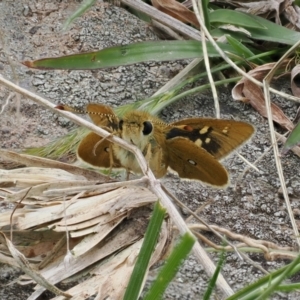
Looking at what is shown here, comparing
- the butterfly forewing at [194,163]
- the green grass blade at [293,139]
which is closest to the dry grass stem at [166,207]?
the butterfly forewing at [194,163]

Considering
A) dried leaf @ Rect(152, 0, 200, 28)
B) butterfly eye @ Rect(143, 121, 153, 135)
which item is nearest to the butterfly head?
butterfly eye @ Rect(143, 121, 153, 135)

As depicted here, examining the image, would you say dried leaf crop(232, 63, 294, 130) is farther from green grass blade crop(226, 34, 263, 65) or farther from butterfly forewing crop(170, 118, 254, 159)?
butterfly forewing crop(170, 118, 254, 159)

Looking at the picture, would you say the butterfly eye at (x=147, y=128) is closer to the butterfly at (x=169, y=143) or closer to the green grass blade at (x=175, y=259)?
the butterfly at (x=169, y=143)

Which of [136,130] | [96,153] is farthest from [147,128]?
[96,153]

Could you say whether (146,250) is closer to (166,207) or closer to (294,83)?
(166,207)

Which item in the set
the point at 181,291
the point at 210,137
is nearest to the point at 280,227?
the point at 210,137
